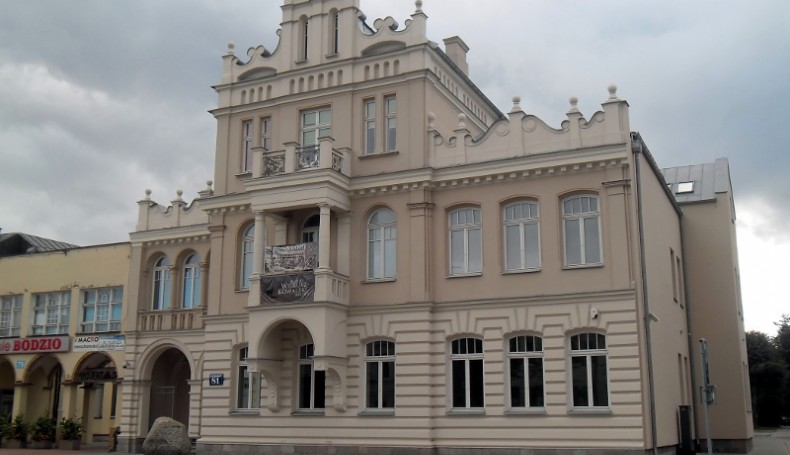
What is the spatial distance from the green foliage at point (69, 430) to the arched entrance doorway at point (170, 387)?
3.90 m

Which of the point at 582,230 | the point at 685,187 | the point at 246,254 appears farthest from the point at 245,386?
the point at 685,187

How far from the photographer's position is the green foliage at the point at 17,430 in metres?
38.4

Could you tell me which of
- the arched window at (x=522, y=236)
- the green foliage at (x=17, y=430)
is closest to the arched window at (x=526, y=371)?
the arched window at (x=522, y=236)

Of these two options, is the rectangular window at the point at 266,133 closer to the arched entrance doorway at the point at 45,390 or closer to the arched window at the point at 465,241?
the arched window at the point at 465,241

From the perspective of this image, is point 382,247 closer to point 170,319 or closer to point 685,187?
point 170,319

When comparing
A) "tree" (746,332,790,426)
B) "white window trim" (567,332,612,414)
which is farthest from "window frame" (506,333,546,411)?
"tree" (746,332,790,426)

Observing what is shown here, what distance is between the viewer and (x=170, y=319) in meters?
35.2

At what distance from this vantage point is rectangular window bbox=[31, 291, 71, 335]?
39062 mm

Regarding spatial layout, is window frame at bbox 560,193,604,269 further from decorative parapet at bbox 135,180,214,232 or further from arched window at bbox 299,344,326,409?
decorative parapet at bbox 135,180,214,232

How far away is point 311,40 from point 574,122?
10.5 meters

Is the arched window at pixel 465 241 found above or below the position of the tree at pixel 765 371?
above

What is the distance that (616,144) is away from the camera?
24562 millimetres

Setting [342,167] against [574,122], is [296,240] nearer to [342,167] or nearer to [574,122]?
[342,167]

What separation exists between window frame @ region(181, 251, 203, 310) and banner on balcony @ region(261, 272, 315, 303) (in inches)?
325
